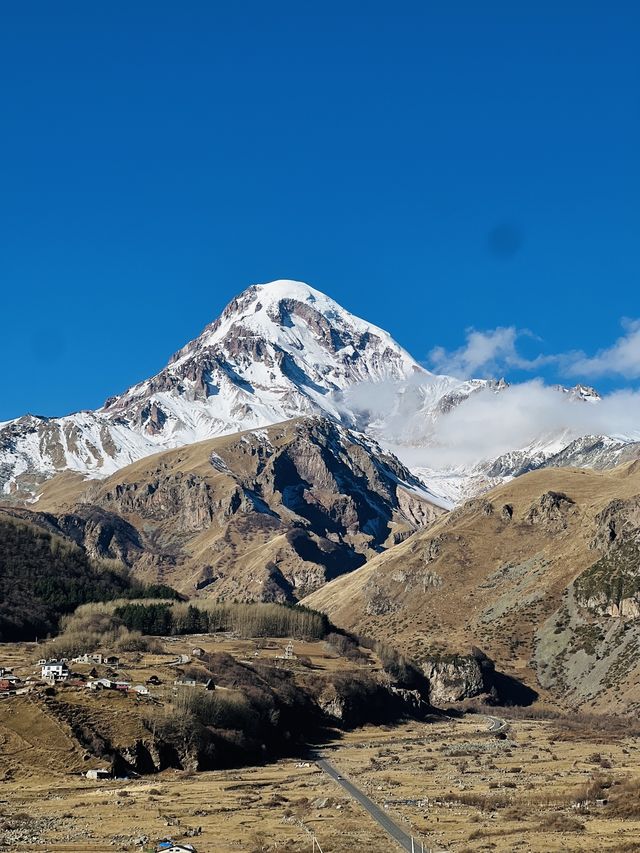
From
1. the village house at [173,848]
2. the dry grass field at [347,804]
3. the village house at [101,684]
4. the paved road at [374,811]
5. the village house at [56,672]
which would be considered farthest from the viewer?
the village house at [56,672]

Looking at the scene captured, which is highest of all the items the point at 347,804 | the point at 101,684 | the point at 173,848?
the point at 101,684

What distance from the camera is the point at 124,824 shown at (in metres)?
81.5

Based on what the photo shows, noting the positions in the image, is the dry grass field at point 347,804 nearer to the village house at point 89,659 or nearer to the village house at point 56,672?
the village house at point 56,672

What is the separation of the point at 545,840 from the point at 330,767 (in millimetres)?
59236

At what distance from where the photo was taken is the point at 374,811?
290 feet

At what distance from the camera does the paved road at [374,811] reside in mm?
74812

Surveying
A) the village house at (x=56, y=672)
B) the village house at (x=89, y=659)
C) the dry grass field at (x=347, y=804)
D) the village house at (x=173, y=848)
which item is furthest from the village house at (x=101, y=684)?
the village house at (x=173, y=848)

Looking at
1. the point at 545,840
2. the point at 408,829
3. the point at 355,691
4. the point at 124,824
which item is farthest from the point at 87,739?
the point at 355,691

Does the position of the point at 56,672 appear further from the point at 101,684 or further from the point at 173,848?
the point at 173,848

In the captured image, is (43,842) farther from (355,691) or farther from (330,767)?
(355,691)

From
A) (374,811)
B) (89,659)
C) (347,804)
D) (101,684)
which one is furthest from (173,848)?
(89,659)

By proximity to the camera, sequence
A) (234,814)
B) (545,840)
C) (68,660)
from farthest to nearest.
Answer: (68,660) < (234,814) < (545,840)

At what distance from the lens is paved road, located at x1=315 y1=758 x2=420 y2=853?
74812 millimetres

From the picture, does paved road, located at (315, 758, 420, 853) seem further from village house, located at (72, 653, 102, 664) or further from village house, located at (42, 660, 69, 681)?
village house, located at (72, 653, 102, 664)
